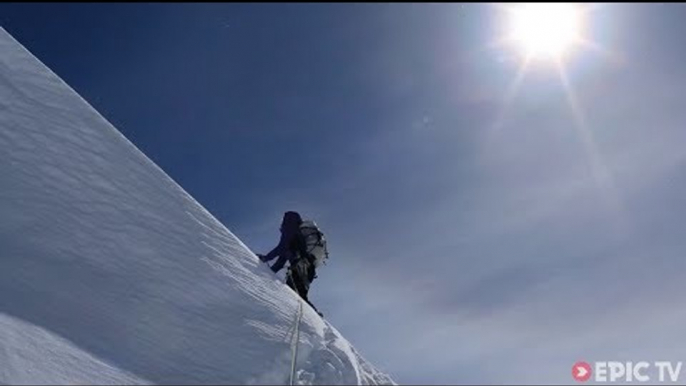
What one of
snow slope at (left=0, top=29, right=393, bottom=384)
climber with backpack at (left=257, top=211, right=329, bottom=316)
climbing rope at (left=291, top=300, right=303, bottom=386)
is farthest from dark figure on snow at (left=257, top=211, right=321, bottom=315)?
climbing rope at (left=291, top=300, right=303, bottom=386)

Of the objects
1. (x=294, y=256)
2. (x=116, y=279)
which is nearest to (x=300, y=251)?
(x=294, y=256)

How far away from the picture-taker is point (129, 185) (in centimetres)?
923

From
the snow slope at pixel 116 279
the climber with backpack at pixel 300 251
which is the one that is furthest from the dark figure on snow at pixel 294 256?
the snow slope at pixel 116 279

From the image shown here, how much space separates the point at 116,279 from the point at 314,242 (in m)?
4.68

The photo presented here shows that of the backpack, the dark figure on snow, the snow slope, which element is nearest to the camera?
the snow slope

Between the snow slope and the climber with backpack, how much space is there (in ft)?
4.72

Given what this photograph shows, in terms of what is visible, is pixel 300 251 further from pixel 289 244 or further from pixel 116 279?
pixel 116 279

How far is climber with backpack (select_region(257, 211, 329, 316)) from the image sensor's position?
10.8m

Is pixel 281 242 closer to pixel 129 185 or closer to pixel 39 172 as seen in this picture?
pixel 129 185

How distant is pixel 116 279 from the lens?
742 cm

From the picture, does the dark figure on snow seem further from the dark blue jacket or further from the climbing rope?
the climbing rope

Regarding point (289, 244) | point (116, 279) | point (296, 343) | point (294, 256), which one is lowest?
point (296, 343)

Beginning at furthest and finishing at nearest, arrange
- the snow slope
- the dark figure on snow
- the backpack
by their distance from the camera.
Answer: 1. the backpack
2. the dark figure on snow
3. the snow slope

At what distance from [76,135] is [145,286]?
372 cm
